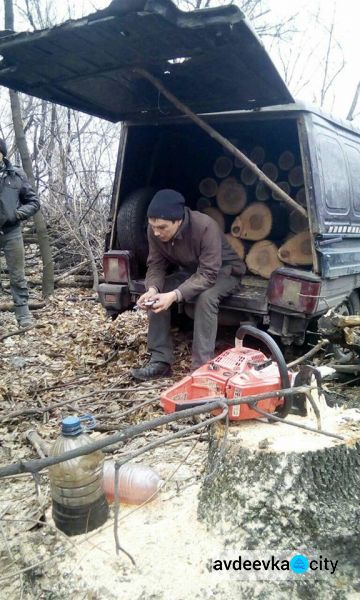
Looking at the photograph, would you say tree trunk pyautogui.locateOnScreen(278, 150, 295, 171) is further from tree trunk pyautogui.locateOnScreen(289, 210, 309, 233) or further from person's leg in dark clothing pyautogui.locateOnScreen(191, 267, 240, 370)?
person's leg in dark clothing pyautogui.locateOnScreen(191, 267, 240, 370)

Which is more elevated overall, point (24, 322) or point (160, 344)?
point (160, 344)

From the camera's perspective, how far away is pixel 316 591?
5.31ft

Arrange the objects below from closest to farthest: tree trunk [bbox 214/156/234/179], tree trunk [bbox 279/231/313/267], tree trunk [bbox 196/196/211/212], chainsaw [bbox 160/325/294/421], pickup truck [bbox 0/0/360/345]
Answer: chainsaw [bbox 160/325/294/421] → pickup truck [bbox 0/0/360/345] → tree trunk [bbox 279/231/313/267] → tree trunk [bbox 214/156/234/179] → tree trunk [bbox 196/196/211/212]

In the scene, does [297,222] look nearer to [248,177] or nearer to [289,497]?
[248,177]

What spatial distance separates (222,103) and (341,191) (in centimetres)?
143

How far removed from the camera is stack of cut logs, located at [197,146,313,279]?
16.3 ft

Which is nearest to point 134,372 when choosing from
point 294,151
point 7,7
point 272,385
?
point 272,385

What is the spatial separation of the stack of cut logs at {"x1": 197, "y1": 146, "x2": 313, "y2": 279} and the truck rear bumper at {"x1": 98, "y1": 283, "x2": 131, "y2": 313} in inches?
54.3

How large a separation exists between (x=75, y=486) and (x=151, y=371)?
2286 millimetres

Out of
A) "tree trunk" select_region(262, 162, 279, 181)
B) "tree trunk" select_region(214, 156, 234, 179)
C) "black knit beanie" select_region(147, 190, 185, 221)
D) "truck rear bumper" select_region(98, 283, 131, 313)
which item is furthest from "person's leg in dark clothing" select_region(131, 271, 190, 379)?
"tree trunk" select_region(262, 162, 279, 181)

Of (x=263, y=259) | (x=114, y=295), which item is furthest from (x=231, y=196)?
(x=114, y=295)

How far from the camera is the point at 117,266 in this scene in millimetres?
4570

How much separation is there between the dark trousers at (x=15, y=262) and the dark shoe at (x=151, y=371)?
2.06 m

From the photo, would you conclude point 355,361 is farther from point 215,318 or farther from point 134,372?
point 134,372
